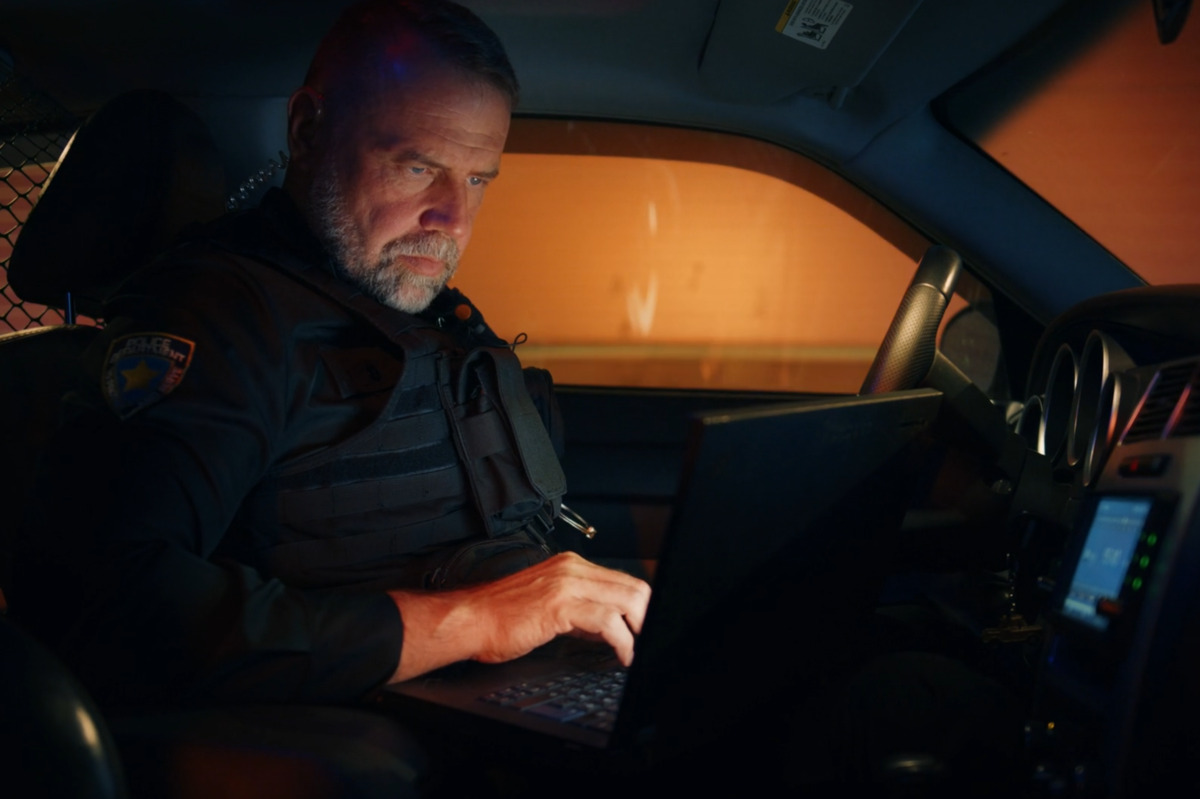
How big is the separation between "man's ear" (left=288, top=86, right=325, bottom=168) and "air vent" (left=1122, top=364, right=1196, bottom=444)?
123cm

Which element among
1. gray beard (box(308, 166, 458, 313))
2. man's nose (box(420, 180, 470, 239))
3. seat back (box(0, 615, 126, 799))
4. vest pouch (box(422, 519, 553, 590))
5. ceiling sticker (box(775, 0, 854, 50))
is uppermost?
ceiling sticker (box(775, 0, 854, 50))

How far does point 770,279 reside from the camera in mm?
2322

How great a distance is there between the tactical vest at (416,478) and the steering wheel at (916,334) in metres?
0.54

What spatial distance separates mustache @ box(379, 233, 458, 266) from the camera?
1469 mm

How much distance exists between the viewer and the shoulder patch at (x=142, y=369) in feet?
3.33

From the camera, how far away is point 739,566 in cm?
81

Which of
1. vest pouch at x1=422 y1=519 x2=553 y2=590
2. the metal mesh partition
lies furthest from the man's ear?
vest pouch at x1=422 y1=519 x2=553 y2=590

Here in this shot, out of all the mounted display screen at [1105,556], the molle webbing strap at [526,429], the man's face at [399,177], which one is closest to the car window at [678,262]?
the man's face at [399,177]

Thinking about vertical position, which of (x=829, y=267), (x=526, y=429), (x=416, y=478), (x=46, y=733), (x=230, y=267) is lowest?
(x=46, y=733)

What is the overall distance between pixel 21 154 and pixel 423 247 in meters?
0.90

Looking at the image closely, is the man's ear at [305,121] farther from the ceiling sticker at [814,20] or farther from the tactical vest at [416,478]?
the ceiling sticker at [814,20]

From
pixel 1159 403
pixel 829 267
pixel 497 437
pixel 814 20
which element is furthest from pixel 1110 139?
pixel 497 437

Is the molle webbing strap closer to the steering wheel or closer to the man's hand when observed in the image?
the man's hand

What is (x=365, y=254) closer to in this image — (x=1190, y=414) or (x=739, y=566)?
(x=739, y=566)
